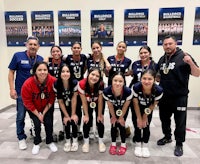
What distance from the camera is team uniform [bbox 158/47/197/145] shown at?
221cm

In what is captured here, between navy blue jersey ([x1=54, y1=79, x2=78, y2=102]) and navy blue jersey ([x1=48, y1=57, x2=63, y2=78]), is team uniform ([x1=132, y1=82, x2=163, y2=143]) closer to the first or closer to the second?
navy blue jersey ([x1=54, y1=79, x2=78, y2=102])

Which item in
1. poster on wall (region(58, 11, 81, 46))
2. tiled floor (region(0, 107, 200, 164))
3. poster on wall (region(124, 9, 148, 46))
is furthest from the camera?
poster on wall (region(58, 11, 81, 46))

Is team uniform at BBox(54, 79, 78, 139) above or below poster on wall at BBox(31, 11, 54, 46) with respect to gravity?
below

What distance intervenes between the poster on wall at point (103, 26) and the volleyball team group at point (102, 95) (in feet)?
4.80

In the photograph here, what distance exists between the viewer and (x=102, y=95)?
2418 millimetres

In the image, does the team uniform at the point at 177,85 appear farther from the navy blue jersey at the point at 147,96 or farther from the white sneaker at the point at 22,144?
the white sneaker at the point at 22,144

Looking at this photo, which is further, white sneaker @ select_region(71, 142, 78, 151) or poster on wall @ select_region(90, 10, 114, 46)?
poster on wall @ select_region(90, 10, 114, 46)

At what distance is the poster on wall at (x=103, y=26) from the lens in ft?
12.9

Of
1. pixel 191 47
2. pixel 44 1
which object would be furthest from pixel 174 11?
pixel 44 1

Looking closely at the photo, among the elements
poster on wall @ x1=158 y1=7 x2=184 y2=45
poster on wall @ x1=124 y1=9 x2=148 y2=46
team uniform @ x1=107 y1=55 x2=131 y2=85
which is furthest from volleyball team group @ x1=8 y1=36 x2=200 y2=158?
poster on wall @ x1=158 y1=7 x2=184 y2=45

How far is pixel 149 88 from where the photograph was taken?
7.39 feet

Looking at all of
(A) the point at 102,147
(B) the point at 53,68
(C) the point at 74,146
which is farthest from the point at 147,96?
(B) the point at 53,68

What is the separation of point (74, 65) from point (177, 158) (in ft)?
5.81

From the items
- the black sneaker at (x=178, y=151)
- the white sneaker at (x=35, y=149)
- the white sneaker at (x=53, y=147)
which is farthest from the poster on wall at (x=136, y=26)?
the white sneaker at (x=35, y=149)
